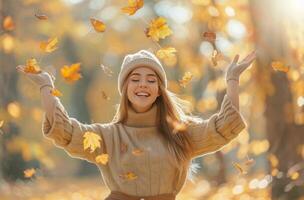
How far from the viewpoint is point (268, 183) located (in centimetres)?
703

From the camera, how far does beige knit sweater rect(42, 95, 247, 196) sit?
4191 mm

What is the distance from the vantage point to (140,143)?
4.30 m

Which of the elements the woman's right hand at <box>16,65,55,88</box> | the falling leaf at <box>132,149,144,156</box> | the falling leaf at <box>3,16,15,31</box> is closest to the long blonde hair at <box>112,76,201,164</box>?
the falling leaf at <box>132,149,144,156</box>

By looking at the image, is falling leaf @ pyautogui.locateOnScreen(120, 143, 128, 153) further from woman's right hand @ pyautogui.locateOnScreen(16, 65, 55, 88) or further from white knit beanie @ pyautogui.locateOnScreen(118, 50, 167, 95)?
woman's right hand @ pyautogui.locateOnScreen(16, 65, 55, 88)

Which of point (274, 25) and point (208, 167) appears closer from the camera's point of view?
point (274, 25)

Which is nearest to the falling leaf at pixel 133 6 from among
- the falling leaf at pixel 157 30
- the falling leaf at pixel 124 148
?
the falling leaf at pixel 157 30

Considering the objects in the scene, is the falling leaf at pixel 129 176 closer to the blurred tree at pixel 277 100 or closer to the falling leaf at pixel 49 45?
the falling leaf at pixel 49 45

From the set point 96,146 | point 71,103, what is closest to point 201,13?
point 96,146

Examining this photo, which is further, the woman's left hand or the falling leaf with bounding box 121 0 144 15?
the falling leaf with bounding box 121 0 144 15

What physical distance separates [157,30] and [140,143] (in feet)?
3.36

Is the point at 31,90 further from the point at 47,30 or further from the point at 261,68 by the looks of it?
the point at 261,68

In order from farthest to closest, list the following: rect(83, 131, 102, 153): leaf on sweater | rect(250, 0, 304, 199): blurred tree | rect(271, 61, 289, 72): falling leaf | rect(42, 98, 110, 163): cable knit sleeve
A: rect(250, 0, 304, 199): blurred tree < rect(271, 61, 289, 72): falling leaf < rect(83, 131, 102, 153): leaf on sweater < rect(42, 98, 110, 163): cable knit sleeve

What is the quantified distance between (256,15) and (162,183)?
3074 millimetres

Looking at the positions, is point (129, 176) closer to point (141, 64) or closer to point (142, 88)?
point (142, 88)
